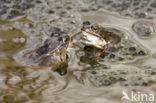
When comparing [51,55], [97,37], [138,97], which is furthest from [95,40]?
[138,97]

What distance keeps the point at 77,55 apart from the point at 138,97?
1.92 ft

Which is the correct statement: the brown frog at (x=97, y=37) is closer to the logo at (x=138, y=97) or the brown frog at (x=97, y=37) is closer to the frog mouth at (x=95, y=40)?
the frog mouth at (x=95, y=40)

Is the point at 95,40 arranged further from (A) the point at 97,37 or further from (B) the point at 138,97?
(B) the point at 138,97

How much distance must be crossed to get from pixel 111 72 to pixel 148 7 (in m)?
0.97

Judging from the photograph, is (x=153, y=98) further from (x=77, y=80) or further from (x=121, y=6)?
(x=121, y=6)

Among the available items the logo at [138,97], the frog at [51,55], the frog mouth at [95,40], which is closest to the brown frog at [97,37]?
the frog mouth at [95,40]

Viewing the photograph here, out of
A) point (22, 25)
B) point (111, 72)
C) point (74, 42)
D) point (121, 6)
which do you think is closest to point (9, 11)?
point (22, 25)

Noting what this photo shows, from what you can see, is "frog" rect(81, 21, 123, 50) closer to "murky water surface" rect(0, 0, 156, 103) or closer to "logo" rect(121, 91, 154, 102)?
"murky water surface" rect(0, 0, 156, 103)

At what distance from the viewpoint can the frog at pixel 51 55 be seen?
2209 millimetres

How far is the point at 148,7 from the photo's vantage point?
9.50 feet

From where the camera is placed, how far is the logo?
1.94 m

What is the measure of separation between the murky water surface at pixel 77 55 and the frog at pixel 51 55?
1.6 inches

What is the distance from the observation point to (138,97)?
6.41ft

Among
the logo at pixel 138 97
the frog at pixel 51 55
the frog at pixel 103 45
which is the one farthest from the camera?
the frog at pixel 103 45
